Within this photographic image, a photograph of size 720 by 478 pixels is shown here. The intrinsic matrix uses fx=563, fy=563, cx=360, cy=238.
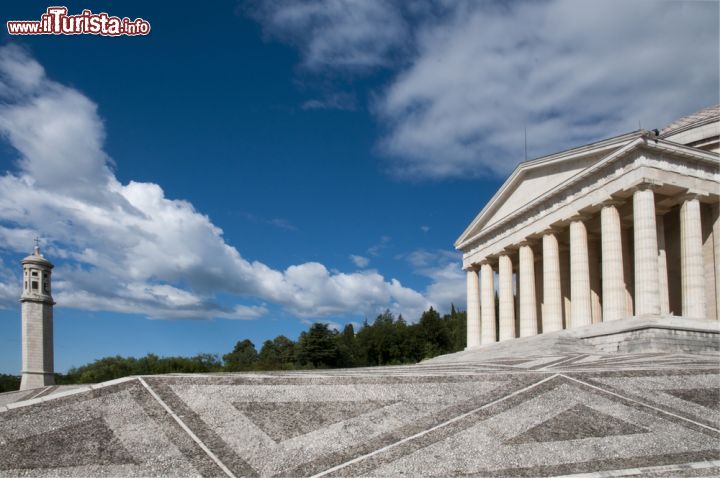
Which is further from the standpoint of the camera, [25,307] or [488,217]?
[488,217]

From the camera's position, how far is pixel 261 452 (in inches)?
360

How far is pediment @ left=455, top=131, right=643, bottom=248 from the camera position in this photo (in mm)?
35969

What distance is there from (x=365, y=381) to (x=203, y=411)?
376 centimetres

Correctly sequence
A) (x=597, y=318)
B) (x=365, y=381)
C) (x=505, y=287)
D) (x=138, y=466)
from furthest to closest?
(x=505, y=287), (x=597, y=318), (x=365, y=381), (x=138, y=466)

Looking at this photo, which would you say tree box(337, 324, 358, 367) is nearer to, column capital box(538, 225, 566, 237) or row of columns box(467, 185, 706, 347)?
row of columns box(467, 185, 706, 347)

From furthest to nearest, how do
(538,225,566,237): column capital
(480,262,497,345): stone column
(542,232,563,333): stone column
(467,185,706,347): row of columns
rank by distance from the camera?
(480,262,497,345): stone column < (538,225,566,237): column capital < (542,232,563,333): stone column < (467,185,706,347): row of columns

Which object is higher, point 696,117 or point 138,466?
point 696,117

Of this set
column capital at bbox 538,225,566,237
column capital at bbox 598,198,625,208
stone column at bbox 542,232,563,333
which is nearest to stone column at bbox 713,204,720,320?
column capital at bbox 598,198,625,208

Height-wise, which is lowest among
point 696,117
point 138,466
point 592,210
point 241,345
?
point 241,345

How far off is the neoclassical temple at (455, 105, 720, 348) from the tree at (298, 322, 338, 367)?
2904 cm

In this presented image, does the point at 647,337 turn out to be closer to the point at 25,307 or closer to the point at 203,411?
the point at 203,411

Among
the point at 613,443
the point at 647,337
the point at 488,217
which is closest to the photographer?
the point at 613,443

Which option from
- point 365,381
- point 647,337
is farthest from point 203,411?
point 647,337

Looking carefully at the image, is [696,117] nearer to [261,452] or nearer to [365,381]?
[365,381]
